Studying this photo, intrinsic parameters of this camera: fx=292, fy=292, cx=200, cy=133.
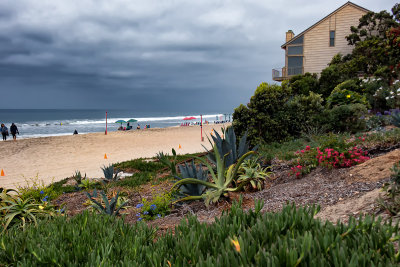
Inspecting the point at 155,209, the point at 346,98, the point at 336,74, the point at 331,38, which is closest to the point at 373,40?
the point at 331,38

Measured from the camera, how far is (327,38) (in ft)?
102

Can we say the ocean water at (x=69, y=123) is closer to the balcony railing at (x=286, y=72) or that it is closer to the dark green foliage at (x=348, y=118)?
the balcony railing at (x=286, y=72)

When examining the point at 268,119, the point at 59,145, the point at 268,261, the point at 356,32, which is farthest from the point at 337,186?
the point at 356,32

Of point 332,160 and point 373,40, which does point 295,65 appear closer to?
point 373,40

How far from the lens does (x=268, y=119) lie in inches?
443

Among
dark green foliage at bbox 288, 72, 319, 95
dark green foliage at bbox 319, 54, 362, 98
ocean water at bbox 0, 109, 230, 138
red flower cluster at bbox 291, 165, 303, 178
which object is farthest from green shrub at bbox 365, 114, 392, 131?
ocean water at bbox 0, 109, 230, 138

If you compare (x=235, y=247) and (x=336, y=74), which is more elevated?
(x=336, y=74)

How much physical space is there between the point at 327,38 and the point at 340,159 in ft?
97.1

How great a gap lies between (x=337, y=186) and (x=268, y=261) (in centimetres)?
359

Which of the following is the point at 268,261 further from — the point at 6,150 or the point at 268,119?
the point at 6,150

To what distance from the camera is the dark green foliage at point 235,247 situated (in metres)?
1.54

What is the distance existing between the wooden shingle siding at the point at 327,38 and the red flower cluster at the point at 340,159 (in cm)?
2857

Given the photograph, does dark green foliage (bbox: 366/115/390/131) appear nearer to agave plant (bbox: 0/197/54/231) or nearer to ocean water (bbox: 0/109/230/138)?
agave plant (bbox: 0/197/54/231)

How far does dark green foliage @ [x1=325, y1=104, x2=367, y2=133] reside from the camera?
11.6 metres
